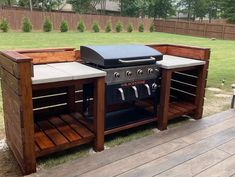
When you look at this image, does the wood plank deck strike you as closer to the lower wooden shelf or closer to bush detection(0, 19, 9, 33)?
the lower wooden shelf

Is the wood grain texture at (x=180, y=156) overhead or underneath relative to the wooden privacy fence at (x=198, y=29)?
underneath

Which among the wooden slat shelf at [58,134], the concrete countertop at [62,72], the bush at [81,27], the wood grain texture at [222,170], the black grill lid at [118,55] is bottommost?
the wood grain texture at [222,170]

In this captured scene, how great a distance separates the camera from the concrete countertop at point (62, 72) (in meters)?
1.97

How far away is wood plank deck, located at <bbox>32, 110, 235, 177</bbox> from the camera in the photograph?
6.86 feet

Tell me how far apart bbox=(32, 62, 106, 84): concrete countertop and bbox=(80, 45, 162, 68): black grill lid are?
0.10m

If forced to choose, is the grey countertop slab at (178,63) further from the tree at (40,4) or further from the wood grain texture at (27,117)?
the tree at (40,4)

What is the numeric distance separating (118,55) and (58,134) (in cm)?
92

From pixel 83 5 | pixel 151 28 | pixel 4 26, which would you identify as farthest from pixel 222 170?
pixel 83 5

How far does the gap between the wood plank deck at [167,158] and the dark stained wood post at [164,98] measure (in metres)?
0.11

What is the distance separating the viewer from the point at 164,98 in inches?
110

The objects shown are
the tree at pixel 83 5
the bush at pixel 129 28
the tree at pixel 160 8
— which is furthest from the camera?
the tree at pixel 160 8

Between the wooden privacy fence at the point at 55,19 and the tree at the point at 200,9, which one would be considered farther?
the tree at the point at 200,9

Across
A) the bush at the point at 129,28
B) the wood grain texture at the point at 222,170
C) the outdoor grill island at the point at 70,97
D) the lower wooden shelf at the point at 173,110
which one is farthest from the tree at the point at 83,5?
the wood grain texture at the point at 222,170

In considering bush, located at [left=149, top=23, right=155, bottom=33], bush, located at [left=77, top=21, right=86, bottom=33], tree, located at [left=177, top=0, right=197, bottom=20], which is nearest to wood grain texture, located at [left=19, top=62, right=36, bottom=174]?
bush, located at [left=77, top=21, right=86, bottom=33]
